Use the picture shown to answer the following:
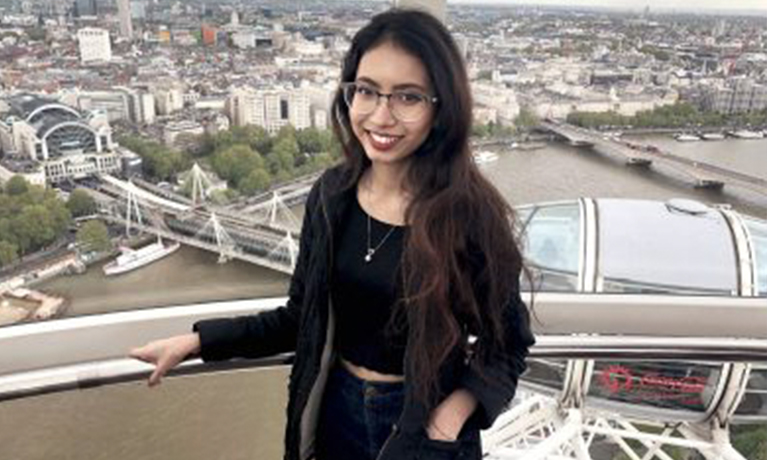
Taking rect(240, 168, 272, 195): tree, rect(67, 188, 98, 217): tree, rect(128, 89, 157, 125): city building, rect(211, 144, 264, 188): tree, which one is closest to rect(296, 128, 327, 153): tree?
rect(240, 168, 272, 195): tree

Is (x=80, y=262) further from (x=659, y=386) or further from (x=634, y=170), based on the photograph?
(x=634, y=170)

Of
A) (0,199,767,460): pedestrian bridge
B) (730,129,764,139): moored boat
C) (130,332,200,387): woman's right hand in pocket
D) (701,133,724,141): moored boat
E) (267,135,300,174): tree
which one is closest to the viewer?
(130,332,200,387): woman's right hand in pocket

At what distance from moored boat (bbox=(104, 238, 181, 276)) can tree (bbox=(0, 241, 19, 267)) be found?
0.60ft

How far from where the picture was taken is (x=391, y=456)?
0.56 meters

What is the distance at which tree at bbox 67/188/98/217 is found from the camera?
1768 millimetres

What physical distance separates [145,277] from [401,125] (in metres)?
1.04

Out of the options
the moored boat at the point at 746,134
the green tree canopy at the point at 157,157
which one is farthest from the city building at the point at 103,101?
the moored boat at the point at 746,134

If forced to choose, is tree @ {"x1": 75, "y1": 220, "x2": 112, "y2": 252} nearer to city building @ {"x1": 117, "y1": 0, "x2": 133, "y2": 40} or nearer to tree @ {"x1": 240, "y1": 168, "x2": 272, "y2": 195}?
city building @ {"x1": 117, "y1": 0, "x2": 133, "y2": 40}

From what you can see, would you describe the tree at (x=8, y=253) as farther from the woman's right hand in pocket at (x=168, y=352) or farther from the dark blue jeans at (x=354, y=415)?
the dark blue jeans at (x=354, y=415)

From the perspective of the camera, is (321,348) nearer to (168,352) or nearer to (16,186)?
(168,352)

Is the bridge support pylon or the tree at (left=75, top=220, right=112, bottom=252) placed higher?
the tree at (left=75, top=220, right=112, bottom=252)

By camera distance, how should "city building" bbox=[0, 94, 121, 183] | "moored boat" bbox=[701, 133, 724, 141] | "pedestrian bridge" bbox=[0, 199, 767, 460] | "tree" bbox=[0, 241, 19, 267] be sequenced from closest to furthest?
"pedestrian bridge" bbox=[0, 199, 767, 460], "tree" bbox=[0, 241, 19, 267], "city building" bbox=[0, 94, 121, 183], "moored boat" bbox=[701, 133, 724, 141]

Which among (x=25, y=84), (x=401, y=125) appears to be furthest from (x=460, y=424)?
(x=25, y=84)

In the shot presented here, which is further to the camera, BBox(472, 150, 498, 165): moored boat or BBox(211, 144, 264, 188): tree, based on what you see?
BBox(211, 144, 264, 188): tree
